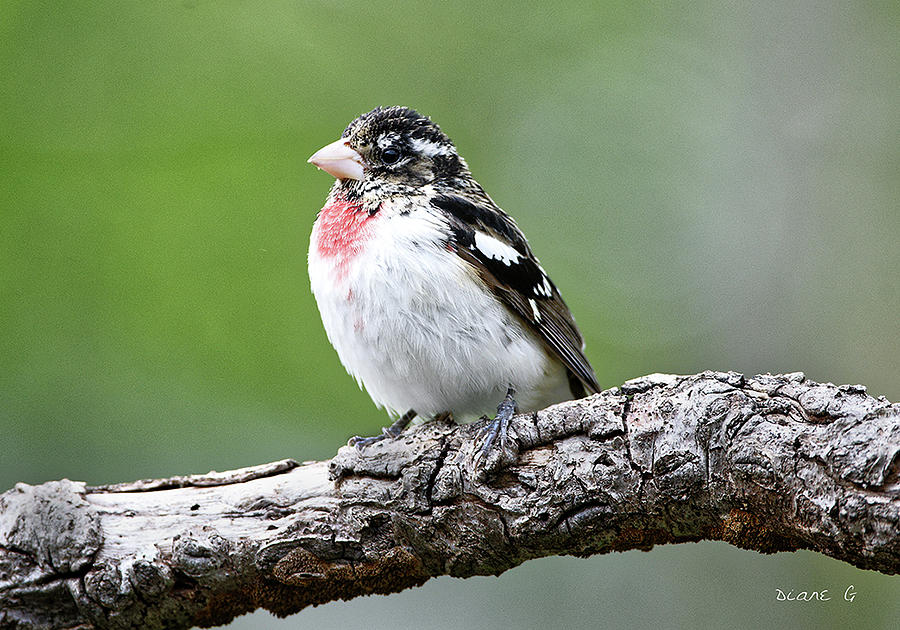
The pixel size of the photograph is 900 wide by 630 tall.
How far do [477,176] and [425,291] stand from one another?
3.81m

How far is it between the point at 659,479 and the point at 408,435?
1.40 metres

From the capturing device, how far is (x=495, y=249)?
559 centimetres

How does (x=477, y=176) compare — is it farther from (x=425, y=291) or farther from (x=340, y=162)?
(x=425, y=291)

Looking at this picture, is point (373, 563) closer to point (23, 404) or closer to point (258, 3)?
point (23, 404)

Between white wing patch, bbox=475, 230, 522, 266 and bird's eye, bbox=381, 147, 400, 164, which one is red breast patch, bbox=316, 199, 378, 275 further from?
white wing patch, bbox=475, 230, 522, 266

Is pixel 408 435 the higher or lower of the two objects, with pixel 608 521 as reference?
higher

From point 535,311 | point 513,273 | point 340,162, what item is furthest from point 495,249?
point 340,162

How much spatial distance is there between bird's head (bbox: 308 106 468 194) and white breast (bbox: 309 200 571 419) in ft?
1.48

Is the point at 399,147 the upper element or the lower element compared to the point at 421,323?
upper

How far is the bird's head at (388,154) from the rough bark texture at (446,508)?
72.7 inches

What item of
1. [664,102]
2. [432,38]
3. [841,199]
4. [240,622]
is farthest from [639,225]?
[240,622]

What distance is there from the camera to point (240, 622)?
7.99 m
